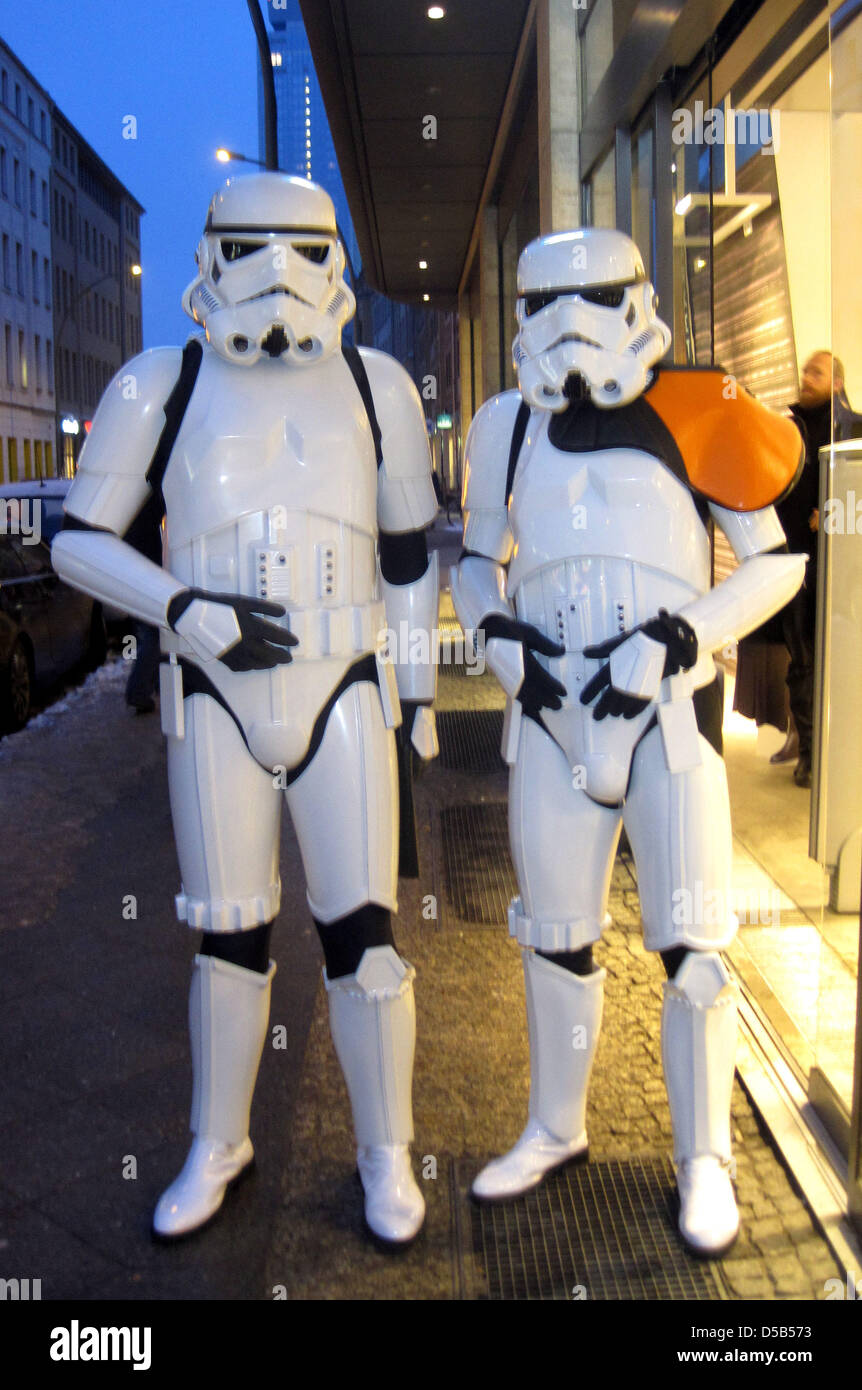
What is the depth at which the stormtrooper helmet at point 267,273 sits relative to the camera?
2381mm

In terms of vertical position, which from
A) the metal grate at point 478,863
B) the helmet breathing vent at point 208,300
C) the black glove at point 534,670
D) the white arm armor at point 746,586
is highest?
the helmet breathing vent at point 208,300

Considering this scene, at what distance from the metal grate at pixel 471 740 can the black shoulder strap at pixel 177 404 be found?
15.3 ft

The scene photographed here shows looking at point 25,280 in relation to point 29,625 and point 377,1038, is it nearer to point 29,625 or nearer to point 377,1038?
point 29,625

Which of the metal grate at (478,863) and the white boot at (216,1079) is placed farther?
the metal grate at (478,863)

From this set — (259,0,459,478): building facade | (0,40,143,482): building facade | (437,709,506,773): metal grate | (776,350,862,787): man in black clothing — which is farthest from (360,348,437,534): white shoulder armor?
(0,40,143,482): building facade

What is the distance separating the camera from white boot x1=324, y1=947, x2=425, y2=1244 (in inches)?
102

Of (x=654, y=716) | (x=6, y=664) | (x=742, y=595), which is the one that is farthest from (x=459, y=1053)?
(x=6, y=664)

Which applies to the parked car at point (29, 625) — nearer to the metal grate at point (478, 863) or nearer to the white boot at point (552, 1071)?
the metal grate at point (478, 863)

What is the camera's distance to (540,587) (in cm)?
255

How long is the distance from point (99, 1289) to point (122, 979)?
178cm

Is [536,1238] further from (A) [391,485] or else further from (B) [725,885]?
(A) [391,485]

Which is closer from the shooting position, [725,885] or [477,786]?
[725,885]

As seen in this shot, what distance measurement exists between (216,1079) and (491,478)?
1480mm

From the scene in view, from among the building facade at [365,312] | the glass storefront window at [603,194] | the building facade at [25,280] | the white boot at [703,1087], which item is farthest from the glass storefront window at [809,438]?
the building facade at [25,280]
